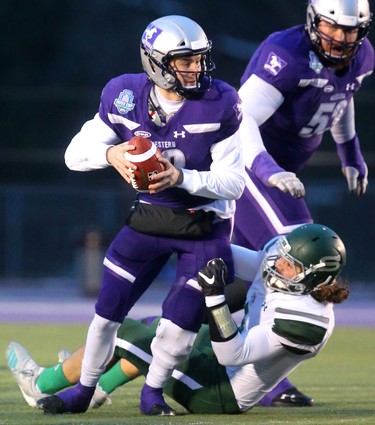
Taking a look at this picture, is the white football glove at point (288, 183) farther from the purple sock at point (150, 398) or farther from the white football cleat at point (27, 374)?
the white football cleat at point (27, 374)

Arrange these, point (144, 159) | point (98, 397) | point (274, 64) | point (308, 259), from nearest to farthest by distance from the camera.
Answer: point (144, 159) → point (308, 259) → point (98, 397) → point (274, 64)

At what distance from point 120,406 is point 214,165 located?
1.38 meters

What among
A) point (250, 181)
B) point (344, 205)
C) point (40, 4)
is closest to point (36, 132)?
point (40, 4)

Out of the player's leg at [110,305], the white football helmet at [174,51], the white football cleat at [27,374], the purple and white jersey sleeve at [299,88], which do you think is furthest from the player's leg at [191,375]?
the purple and white jersey sleeve at [299,88]

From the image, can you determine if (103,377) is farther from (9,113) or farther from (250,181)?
(9,113)

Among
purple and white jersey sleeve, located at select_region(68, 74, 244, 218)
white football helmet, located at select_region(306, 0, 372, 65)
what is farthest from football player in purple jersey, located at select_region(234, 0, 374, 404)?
purple and white jersey sleeve, located at select_region(68, 74, 244, 218)

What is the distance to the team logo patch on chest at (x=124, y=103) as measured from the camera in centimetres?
570

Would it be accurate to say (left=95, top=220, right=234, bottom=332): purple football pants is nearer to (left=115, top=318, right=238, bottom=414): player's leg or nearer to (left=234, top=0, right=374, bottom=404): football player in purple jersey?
(left=115, top=318, right=238, bottom=414): player's leg

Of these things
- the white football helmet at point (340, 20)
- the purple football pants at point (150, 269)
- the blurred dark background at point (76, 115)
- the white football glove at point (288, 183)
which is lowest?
the blurred dark background at point (76, 115)

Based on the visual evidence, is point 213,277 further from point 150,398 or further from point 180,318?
point 150,398

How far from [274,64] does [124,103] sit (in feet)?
3.72

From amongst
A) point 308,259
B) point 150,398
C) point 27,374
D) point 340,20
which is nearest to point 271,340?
point 308,259

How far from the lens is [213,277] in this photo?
217 inches

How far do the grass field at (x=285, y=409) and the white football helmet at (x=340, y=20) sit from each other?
1.76 meters
